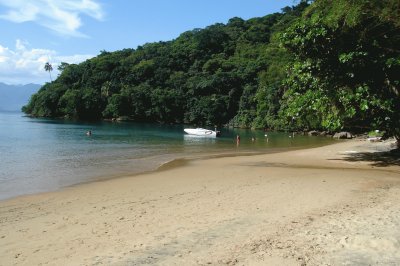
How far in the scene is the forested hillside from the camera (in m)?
19.4

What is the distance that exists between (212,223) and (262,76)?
2621 centimetres

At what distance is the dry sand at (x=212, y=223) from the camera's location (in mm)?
8008

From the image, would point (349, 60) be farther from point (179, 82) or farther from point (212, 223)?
point (179, 82)

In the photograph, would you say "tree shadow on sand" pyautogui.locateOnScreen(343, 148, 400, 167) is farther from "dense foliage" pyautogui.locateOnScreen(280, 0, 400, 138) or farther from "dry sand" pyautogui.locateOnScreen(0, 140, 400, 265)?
"dry sand" pyautogui.locateOnScreen(0, 140, 400, 265)

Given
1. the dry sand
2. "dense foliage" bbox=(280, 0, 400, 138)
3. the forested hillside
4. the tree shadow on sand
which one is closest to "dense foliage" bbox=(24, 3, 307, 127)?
the forested hillside

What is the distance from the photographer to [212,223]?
10328 millimetres

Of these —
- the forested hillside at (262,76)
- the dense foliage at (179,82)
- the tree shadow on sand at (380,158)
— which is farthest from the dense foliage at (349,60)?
the dense foliage at (179,82)

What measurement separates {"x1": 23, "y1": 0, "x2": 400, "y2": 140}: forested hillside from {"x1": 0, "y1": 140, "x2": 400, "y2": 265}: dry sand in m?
5.04

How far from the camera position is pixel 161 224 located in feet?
34.3

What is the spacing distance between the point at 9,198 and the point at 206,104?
93.1 m

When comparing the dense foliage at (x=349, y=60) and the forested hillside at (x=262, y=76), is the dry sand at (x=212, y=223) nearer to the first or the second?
the dense foliage at (x=349, y=60)

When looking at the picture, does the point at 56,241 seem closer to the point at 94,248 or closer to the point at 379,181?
the point at 94,248

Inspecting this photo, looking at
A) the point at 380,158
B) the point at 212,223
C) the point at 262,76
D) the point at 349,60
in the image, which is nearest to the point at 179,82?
the point at 262,76

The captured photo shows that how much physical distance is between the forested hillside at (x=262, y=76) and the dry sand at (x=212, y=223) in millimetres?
5039
